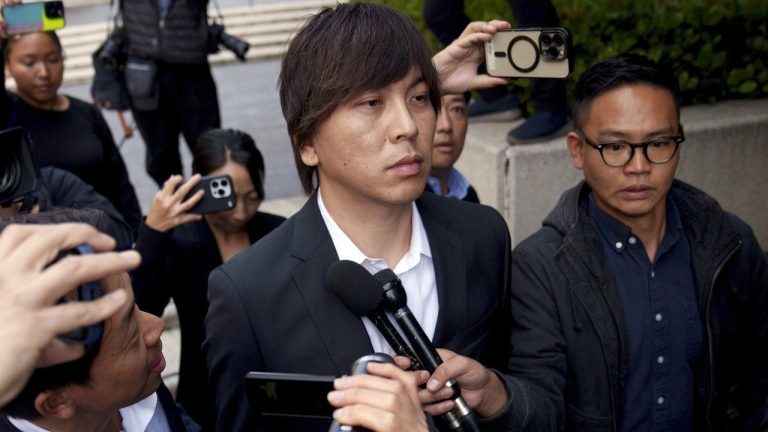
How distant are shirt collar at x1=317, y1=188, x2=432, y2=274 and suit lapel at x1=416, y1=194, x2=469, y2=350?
0.03 meters

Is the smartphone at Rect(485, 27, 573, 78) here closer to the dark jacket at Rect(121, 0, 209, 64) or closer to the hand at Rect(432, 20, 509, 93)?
the hand at Rect(432, 20, 509, 93)

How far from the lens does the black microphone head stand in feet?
6.35

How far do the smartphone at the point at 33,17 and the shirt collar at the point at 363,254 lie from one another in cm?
177

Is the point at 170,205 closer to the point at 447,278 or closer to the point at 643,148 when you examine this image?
the point at 447,278

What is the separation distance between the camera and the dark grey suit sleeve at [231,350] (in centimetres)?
224

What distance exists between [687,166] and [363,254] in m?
3.37

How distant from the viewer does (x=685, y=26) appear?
5.27 m

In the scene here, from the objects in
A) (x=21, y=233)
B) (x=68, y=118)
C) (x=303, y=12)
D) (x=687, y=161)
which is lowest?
(x=303, y=12)

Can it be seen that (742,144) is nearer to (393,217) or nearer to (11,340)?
(393,217)

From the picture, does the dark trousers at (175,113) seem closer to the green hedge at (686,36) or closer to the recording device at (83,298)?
the green hedge at (686,36)

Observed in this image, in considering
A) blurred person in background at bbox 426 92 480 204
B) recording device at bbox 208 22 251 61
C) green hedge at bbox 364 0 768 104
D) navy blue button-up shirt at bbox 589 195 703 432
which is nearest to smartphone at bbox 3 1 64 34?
blurred person in background at bbox 426 92 480 204

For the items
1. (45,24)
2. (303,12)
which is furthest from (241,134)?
(303,12)

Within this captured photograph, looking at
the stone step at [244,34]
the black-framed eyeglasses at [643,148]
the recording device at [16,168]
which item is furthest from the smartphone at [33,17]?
the stone step at [244,34]

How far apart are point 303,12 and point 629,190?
13148 millimetres
